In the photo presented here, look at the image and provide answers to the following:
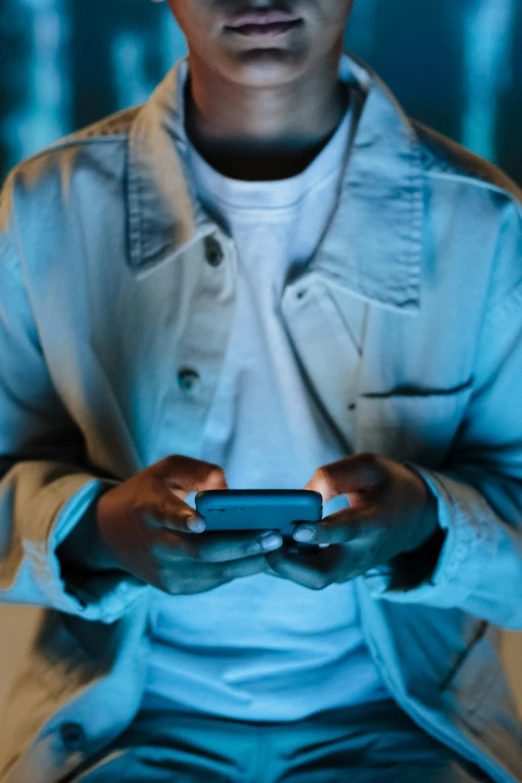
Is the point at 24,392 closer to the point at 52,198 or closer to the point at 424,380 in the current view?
the point at 52,198

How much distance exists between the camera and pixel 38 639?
1.05m

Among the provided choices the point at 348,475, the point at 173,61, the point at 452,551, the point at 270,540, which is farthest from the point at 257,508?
the point at 173,61

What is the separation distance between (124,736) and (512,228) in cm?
62

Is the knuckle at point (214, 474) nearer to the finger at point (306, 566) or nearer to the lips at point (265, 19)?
the finger at point (306, 566)

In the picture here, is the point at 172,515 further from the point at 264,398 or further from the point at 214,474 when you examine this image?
the point at 264,398

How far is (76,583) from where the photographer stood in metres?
1.00

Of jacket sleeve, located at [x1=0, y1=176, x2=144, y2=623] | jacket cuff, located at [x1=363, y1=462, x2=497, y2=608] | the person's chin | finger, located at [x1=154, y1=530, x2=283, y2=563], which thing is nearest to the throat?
the person's chin

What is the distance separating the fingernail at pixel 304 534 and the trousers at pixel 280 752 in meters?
0.27

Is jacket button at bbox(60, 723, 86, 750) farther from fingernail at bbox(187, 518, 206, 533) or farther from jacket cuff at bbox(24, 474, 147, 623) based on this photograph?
fingernail at bbox(187, 518, 206, 533)

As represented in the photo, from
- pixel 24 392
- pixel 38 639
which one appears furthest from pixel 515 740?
pixel 24 392

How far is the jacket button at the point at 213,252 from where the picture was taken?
3.42 ft

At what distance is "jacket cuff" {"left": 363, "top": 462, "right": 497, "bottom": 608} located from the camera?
0.96 meters

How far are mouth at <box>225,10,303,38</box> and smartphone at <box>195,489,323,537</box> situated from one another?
0.43m

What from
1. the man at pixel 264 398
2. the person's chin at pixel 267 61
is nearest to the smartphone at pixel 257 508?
the man at pixel 264 398
